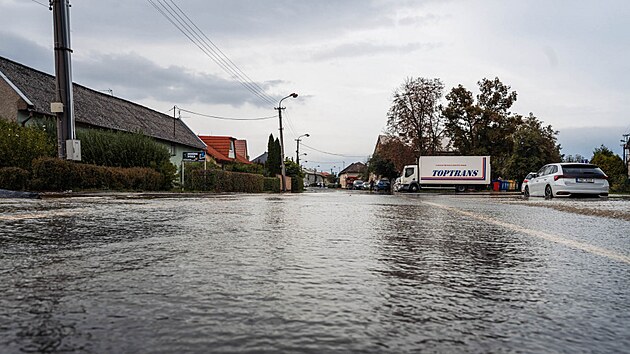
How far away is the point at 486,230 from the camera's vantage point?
5117 mm

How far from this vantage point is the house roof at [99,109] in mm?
26016

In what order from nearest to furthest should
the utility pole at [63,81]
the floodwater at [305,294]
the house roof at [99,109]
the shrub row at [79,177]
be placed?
the floodwater at [305,294] → the utility pole at [63,81] → the shrub row at [79,177] → the house roof at [99,109]

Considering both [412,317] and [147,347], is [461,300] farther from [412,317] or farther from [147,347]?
[147,347]

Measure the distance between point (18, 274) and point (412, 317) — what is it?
1.87 m

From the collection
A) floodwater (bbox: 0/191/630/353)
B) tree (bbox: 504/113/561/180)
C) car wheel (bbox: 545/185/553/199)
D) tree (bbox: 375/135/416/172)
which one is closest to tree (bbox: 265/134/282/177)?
tree (bbox: 375/135/416/172)

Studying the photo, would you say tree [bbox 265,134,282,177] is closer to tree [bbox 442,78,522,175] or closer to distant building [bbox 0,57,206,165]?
distant building [bbox 0,57,206,165]

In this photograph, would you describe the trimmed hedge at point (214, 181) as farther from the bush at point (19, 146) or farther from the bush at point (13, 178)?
the bush at point (13, 178)

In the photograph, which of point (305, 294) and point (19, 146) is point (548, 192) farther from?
point (305, 294)

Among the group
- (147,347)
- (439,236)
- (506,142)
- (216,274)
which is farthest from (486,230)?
(506,142)

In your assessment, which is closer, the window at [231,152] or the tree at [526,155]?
the tree at [526,155]

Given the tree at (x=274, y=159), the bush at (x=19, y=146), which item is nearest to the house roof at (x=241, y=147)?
the tree at (x=274, y=159)

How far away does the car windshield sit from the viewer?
1694cm

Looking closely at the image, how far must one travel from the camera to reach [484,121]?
52594 mm

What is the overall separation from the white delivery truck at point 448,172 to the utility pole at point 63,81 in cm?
3551
